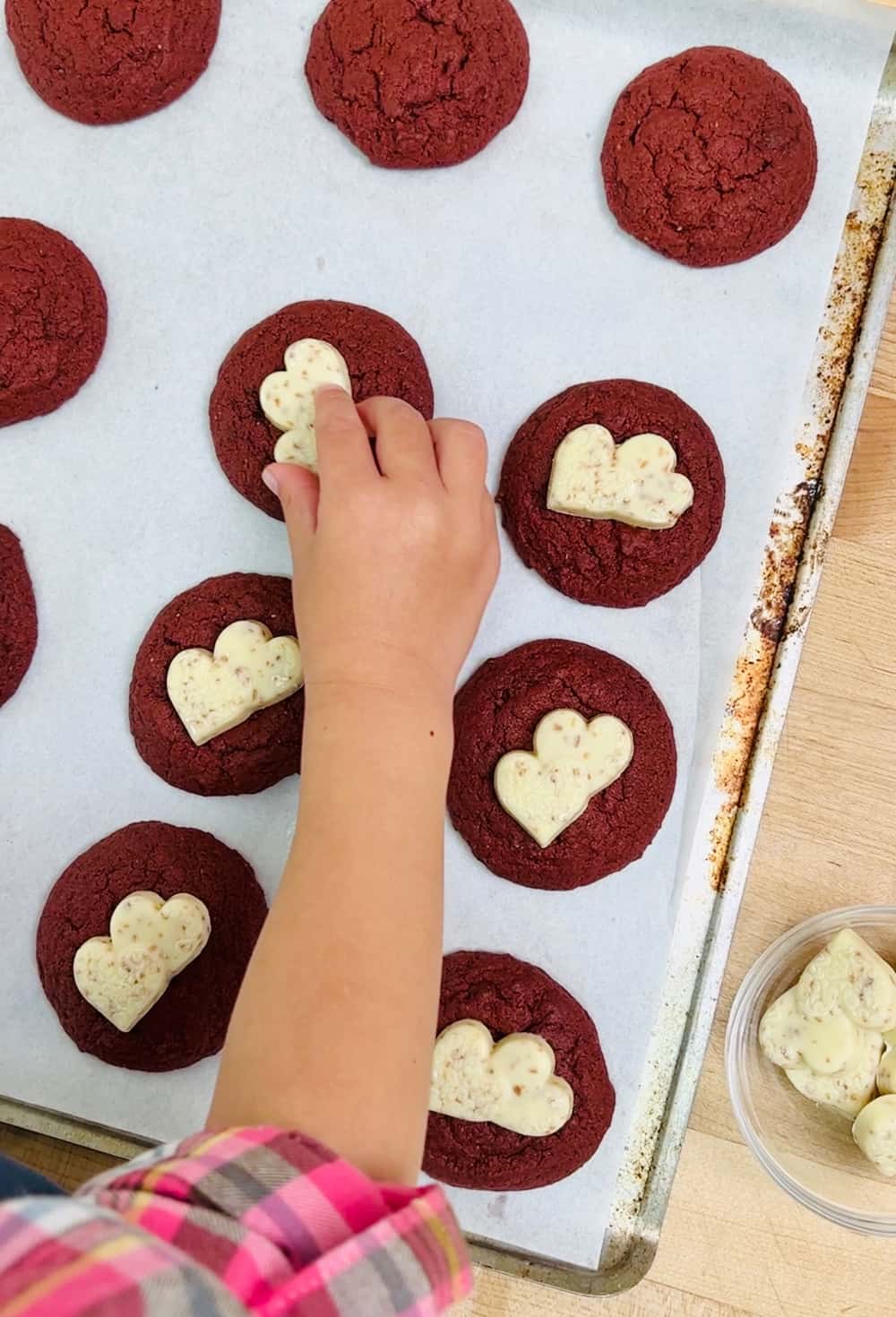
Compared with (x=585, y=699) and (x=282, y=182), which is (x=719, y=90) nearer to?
(x=282, y=182)

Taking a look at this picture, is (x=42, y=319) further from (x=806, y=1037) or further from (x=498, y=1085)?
(x=806, y=1037)

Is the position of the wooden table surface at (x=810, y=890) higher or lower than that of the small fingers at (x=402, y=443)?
lower

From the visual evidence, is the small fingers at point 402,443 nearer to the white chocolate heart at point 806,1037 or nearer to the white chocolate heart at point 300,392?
the white chocolate heart at point 300,392

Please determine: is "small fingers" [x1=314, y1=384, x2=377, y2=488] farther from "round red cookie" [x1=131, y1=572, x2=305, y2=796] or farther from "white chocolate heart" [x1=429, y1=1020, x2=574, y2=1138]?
"white chocolate heart" [x1=429, y1=1020, x2=574, y2=1138]

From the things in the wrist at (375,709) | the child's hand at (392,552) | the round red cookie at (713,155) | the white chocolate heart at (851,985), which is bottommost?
the white chocolate heart at (851,985)

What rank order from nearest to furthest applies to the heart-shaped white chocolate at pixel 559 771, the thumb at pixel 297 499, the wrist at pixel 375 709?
the wrist at pixel 375 709
the thumb at pixel 297 499
the heart-shaped white chocolate at pixel 559 771

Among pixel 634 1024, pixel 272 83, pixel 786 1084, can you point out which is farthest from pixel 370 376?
pixel 786 1084

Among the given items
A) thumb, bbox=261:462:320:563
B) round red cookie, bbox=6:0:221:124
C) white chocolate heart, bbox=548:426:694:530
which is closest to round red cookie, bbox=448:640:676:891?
white chocolate heart, bbox=548:426:694:530

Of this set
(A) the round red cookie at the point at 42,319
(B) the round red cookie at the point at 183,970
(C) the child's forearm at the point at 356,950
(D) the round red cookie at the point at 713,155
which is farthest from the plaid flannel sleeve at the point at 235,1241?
(D) the round red cookie at the point at 713,155
